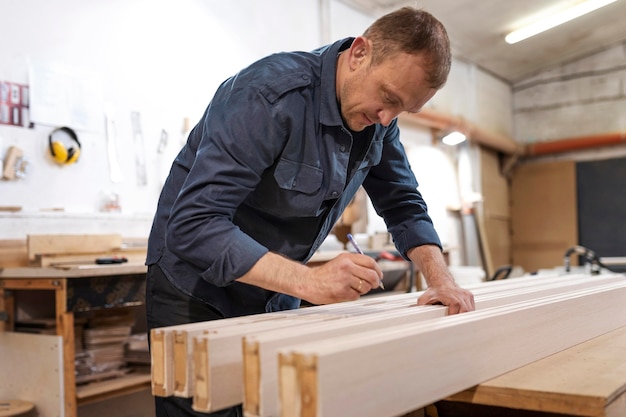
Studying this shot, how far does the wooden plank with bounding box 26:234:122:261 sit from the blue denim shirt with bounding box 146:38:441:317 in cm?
168

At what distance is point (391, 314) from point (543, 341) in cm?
37

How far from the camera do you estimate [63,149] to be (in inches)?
124

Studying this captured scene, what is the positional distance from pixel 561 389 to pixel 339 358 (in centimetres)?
46

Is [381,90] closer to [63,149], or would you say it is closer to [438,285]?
[438,285]

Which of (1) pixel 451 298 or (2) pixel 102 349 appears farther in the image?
(2) pixel 102 349

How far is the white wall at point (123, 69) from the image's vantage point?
3.06 metres

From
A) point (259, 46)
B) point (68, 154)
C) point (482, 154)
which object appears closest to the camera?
point (68, 154)

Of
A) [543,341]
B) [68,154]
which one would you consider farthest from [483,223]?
[543,341]

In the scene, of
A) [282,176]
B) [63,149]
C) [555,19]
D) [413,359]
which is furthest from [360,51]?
[555,19]

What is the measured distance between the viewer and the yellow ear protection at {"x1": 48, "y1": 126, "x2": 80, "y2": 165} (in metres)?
3.12

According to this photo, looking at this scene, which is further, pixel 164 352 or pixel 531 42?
pixel 531 42

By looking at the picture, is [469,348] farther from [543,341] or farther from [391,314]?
[543,341]

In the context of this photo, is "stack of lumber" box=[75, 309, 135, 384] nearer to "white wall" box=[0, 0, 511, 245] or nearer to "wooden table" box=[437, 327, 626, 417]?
"white wall" box=[0, 0, 511, 245]

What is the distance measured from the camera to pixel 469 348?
1.05 metres
